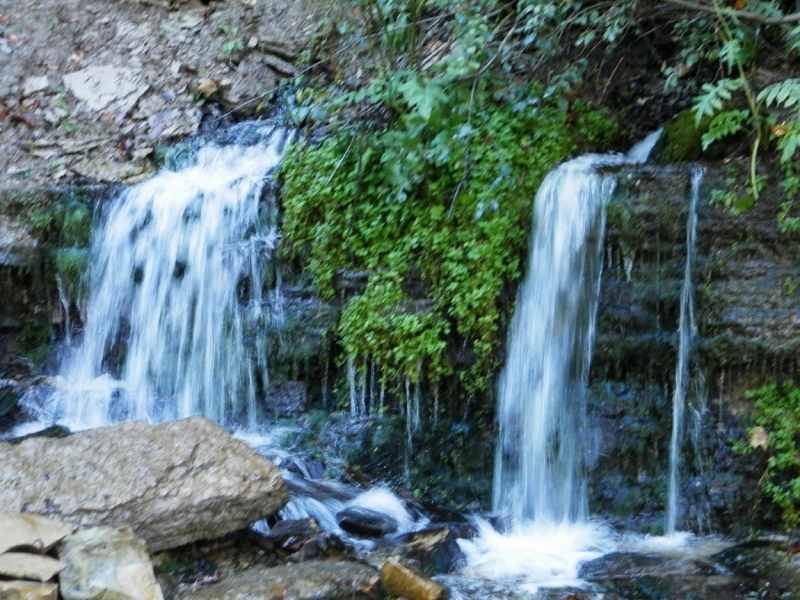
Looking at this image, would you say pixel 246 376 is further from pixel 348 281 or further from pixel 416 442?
pixel 416 442

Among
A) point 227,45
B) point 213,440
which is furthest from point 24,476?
point 227,45

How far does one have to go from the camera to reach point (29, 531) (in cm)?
368

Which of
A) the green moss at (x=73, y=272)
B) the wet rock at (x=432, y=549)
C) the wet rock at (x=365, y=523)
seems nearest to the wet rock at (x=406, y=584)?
the wet rock at (x=432, y=549)

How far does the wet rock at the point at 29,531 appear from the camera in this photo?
11.7 feet

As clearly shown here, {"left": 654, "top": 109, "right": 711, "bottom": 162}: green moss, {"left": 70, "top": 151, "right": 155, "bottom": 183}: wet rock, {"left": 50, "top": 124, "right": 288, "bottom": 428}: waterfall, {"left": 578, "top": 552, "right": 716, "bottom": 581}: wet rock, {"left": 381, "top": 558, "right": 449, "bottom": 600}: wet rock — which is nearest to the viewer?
{"left": 381, "top": 558, "right": 449, "bottom": 600}: wet rock

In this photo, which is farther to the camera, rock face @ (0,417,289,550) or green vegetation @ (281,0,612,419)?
green vegetation @ (281,0,612,419)

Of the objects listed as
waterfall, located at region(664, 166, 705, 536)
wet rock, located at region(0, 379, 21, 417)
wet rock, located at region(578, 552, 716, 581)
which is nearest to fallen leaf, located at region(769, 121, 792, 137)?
waterfall, located at region(664, 166, 705, 536)

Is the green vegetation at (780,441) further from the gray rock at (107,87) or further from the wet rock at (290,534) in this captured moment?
the gray rock at (107,87)

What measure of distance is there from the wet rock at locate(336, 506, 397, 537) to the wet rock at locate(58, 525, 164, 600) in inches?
59.6

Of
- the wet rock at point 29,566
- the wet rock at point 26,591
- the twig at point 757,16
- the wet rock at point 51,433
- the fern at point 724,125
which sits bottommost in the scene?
the wet rock at point 26,591

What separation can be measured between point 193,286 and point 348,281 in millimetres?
1565

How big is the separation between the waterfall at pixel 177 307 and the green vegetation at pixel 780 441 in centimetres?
373

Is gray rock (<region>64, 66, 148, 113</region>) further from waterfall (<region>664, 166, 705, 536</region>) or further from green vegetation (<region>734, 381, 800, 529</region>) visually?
green vegetation (<region>734, 381, 800, 529</region>)

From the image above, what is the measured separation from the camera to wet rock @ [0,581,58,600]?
330 centimetres
